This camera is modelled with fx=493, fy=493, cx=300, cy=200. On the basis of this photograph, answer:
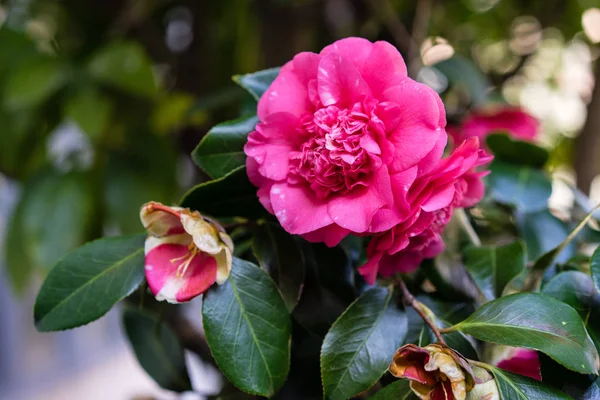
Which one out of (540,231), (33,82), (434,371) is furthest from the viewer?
(33,82)

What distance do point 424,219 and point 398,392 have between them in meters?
0.11

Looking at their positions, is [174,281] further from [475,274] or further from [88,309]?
[475,274]

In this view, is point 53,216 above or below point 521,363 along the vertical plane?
above

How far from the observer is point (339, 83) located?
12.8 inches

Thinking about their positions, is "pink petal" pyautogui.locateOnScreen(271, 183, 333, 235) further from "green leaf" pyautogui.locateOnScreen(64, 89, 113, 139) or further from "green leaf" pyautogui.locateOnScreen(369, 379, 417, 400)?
"green leaf" pyautogui.locateOnScreen(64, 89, 113, 139)

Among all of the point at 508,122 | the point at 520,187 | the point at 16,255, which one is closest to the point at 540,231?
the point at 520,187

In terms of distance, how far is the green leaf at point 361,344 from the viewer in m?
0.31

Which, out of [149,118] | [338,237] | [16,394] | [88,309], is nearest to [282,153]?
[338,237]

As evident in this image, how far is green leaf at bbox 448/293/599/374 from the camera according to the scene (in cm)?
27

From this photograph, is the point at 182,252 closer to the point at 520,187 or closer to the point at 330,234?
the point at 330,234

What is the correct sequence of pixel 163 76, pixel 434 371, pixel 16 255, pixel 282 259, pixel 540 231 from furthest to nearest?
pixel 163 76, pixel 16 255, pixel 540 231, pixel 282 259, pixel 434 371

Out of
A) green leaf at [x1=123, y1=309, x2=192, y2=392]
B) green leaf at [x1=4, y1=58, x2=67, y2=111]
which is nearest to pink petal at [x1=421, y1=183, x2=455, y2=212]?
green leaf at [x1=123, y1=309, x2=192, y2=392]

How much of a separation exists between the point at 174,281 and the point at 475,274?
0.22 m

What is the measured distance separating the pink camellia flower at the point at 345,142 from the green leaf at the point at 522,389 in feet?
0.36
